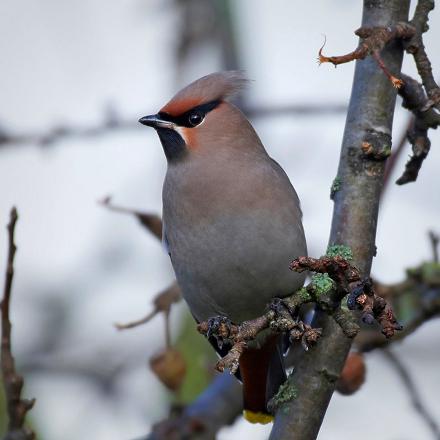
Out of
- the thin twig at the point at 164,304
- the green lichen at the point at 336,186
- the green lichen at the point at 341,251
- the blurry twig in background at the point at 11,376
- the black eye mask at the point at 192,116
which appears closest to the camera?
the blurry twig in background at the point at 11,376

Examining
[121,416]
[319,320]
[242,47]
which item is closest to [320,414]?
[319,320]

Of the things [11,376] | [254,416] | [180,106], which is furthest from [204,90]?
[11,376]

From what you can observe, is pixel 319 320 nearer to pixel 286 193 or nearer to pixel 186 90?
pixel 286 193

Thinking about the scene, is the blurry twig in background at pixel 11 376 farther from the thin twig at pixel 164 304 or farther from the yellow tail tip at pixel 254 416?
the yellow tail tip at pixel 254 416

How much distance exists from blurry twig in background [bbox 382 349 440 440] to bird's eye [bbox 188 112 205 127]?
48.7 inches

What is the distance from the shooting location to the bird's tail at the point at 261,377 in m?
4.24

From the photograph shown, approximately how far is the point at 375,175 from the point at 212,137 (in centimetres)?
111

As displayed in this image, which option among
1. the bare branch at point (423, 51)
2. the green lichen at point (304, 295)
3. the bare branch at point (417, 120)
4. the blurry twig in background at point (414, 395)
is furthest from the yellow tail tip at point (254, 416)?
the bare branch at point (423, 51)

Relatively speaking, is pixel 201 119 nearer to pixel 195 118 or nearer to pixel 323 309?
pixel 195 118

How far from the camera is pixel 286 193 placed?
13.6 ft

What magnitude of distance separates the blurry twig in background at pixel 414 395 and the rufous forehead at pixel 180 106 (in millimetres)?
1293

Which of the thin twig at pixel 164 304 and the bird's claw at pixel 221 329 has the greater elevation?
the bird's claw at pixel 221 329

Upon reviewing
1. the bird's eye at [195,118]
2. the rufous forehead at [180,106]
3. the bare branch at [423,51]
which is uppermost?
the bare branch at [423,51]

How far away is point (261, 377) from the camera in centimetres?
432
